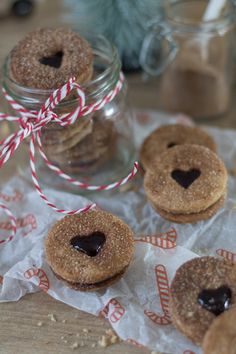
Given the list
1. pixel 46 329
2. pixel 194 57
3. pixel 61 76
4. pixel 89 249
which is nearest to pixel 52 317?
pixel 46 329

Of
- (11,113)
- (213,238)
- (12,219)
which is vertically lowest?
(213,238)

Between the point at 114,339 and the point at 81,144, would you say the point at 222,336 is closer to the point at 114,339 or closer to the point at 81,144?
the point at 114,339

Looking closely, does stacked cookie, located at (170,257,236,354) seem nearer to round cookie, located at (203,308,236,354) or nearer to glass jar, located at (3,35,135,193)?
round cookie, located at (203,308,236,354)

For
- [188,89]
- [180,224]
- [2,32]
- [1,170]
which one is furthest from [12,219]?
[2,32]

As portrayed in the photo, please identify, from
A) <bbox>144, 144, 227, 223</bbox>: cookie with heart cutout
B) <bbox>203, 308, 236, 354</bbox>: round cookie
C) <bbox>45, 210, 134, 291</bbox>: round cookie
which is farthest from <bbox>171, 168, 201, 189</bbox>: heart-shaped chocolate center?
<bbox>203, 308, 236, 354</bbox>: round cookie

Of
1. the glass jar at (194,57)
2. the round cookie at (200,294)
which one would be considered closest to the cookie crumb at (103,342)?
the round cookie at (200,294)

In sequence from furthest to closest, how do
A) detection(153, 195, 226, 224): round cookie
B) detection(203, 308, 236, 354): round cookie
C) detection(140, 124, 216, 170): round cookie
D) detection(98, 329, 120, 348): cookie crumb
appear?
1. detection(140, 124, 216, 170): round cookie
2. detection(153, 195, 226, 224): round cookie
3. detection(98, 329, 120, 348): cookie crumb
4. detection(203, 308, 236, 354): round cookie

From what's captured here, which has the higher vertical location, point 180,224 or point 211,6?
point 211,6

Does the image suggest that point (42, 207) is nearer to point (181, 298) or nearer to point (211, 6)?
point (181, 298)
